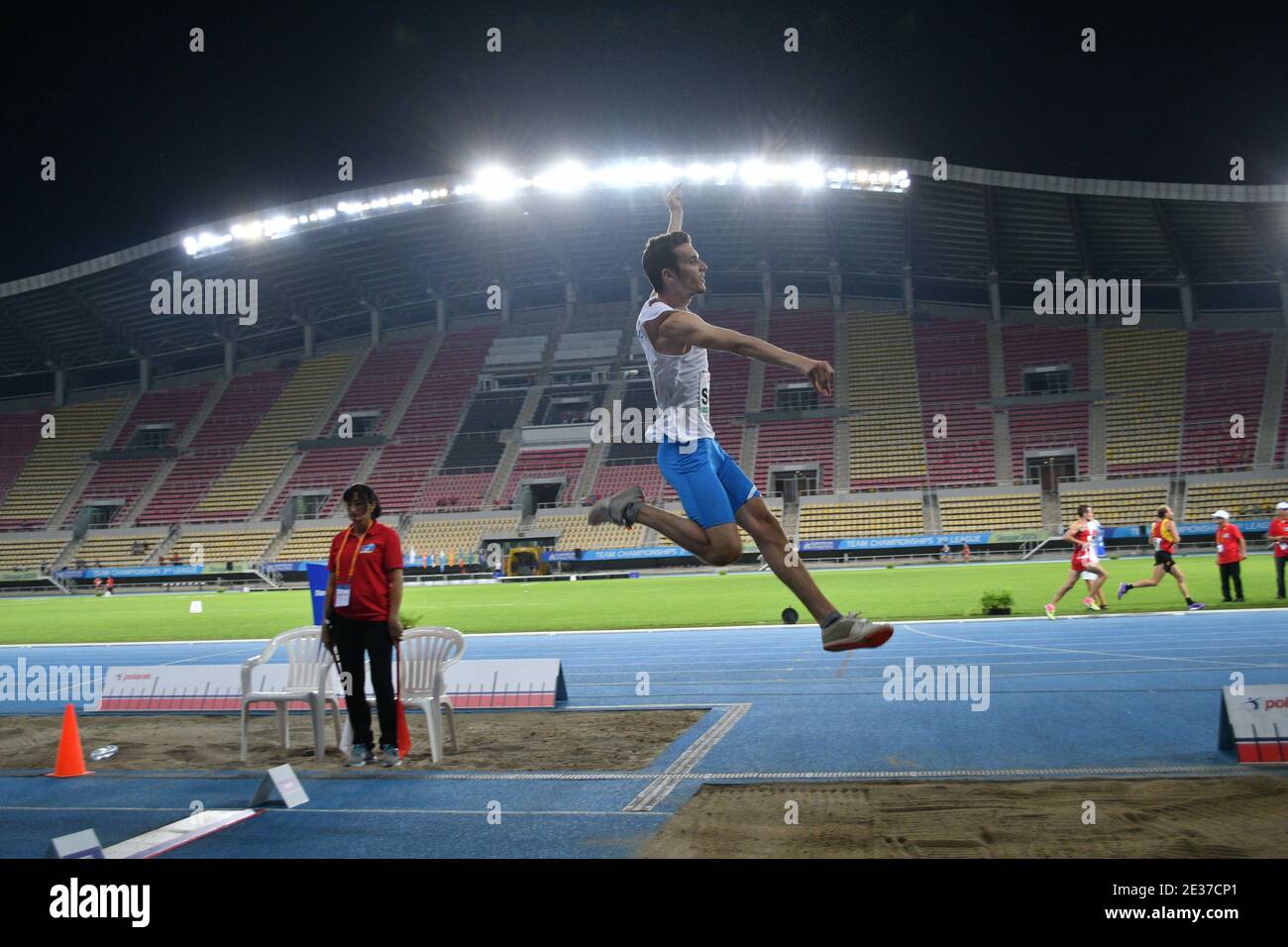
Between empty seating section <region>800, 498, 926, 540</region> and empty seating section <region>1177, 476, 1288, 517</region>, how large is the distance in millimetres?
9886

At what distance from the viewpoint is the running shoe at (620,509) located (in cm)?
391

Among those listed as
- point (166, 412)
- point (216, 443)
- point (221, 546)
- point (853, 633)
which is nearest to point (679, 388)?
point (853, 633)

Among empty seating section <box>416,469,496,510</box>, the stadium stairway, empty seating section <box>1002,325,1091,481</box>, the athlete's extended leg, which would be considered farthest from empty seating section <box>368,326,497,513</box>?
the athlete's extended leg

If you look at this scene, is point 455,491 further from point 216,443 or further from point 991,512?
point 991,512

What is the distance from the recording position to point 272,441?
40.7 m

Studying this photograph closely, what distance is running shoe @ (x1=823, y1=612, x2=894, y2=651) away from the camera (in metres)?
3.61

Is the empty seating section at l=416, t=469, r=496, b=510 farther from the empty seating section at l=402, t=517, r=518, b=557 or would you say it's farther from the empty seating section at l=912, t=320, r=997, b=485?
the empty seating section at l=912, t=320, r=997, b=485

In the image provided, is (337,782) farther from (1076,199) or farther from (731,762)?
(1076,199)

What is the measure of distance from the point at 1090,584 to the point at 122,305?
4109 centimetres

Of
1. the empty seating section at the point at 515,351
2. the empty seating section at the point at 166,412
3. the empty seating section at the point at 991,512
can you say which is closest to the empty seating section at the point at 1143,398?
the empty seating section at the point at 991,512

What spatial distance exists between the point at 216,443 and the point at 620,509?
42231mm

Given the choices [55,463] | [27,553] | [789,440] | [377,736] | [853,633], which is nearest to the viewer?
[853,633]

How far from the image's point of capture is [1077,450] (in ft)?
117
